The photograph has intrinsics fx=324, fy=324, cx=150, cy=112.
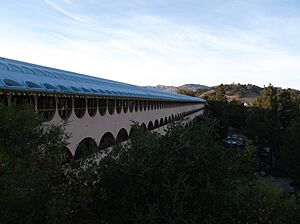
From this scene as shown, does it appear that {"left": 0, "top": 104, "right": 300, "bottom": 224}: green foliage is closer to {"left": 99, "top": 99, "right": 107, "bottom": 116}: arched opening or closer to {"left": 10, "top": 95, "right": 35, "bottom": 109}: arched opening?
{"left": 10, "top": 95, "right": 35, "bottom": 109}: arched opening

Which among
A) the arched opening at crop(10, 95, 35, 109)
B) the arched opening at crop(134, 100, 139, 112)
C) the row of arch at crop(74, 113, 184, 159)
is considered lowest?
the row of arch at crop(74, 113, 184, 159)

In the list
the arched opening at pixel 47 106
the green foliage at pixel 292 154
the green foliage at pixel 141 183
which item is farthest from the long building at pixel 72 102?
the green foliage at pixel 292 154

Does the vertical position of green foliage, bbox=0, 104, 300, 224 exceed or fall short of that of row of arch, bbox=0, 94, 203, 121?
it falls short

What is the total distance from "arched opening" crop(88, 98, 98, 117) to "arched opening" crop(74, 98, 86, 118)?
2.53ft

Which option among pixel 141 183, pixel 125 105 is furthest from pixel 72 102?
pixel 141 183

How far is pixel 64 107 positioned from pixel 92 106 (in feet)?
11.4

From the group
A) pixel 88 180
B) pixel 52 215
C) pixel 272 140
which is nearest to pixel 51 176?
pixel 88 180

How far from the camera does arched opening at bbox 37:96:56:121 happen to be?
46.0 ft

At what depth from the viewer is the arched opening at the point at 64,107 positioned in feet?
51.3

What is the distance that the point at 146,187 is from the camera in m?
6.84

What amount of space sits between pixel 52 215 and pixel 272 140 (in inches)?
1618

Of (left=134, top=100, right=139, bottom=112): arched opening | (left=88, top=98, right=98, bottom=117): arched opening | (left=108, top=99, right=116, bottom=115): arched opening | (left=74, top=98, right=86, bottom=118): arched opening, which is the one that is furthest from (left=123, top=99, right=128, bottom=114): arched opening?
(left=74, top=98, right=86, bottom=118): arched opening

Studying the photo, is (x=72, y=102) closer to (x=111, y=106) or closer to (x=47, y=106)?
(x=47, y=106)

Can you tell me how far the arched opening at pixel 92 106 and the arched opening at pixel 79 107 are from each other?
2.53 feet
